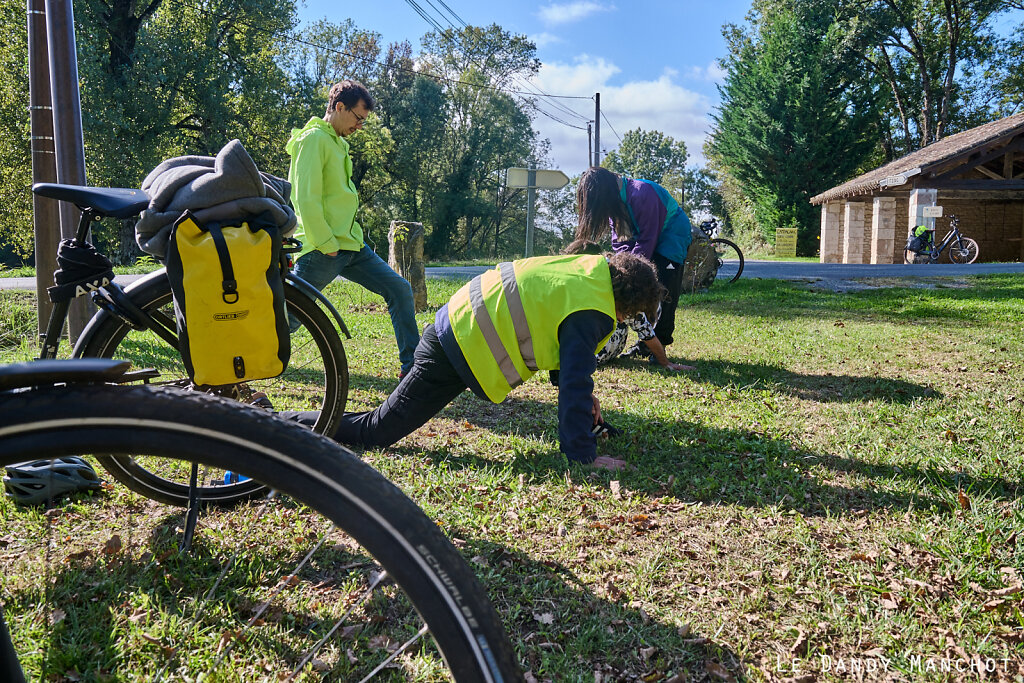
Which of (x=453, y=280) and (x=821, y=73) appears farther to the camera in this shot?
(x=821, y=73)

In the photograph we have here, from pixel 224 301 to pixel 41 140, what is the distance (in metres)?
2.92

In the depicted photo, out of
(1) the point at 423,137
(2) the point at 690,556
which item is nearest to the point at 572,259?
(2) the point at 690,556

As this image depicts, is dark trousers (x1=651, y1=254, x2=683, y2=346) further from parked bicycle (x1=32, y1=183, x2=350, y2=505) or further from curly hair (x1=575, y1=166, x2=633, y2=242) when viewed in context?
parked bicycle (x1=32, y1=183, x2=350, y2=505)

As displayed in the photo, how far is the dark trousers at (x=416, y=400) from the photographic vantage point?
3594 millimetres

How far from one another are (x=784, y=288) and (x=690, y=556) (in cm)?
1147

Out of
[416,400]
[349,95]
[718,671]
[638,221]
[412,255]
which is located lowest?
[718,671]

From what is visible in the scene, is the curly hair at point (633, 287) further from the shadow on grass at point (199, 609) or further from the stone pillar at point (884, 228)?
the stone pillar at point (884, 228)

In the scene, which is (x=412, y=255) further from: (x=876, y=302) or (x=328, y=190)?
(x=876, y=302)

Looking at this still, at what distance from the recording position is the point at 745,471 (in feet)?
11.8

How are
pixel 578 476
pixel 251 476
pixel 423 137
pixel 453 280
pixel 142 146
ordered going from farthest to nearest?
pixel 423 137
pixel 142 146
pixel 453 280
pixel 578 476
pixel 251 476

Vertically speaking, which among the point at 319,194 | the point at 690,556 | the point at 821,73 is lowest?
the point at 690,556

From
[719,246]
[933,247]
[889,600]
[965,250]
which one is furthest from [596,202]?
[965,250]

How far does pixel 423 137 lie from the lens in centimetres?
4059

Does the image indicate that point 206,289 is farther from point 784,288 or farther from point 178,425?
point 784,288
